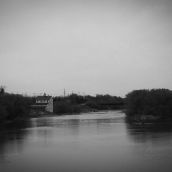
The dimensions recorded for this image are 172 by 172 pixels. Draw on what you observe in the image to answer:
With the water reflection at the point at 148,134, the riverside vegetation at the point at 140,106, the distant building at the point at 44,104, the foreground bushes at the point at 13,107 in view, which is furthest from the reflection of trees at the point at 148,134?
the distant building at the point at 44,104

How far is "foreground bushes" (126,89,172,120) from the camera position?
1959 inches

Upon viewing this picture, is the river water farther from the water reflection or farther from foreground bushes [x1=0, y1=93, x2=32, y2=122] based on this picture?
foreground bushes [x1=0, y1=93, x2=32, y2=122]

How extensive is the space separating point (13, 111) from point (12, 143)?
31265 millimetres

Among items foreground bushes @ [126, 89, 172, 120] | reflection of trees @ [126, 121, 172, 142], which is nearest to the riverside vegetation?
foreground bushes @ [126, 89, 172, 120]

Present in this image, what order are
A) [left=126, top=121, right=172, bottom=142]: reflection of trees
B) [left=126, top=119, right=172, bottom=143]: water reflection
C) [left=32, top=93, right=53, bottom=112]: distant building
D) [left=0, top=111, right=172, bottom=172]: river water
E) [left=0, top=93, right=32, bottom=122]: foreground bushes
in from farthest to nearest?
[left=32, top=93, right=53, bottom=112]: distant building < [left=0, top=93, right=32, bottom=122]: foreground bushes < [left=126, top=121, right=172, bottom=142]: reflection of trees < [left=126, top=119, right=172, bottom=143]: water reflection < [left=0, top=111, right=172, bottom=172]: river water

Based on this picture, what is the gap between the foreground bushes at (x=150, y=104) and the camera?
4975cm

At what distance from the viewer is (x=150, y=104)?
167ft

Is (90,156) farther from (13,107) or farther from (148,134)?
(13,107)

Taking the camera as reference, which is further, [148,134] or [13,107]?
[13,107]

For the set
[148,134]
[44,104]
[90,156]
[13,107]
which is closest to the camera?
[90,156]

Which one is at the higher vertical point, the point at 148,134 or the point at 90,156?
the point at 148,134

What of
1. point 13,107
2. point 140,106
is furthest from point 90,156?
point 13,107

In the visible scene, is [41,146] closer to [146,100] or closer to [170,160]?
[170,160]

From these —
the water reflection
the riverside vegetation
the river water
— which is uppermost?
the riverside vegetation
